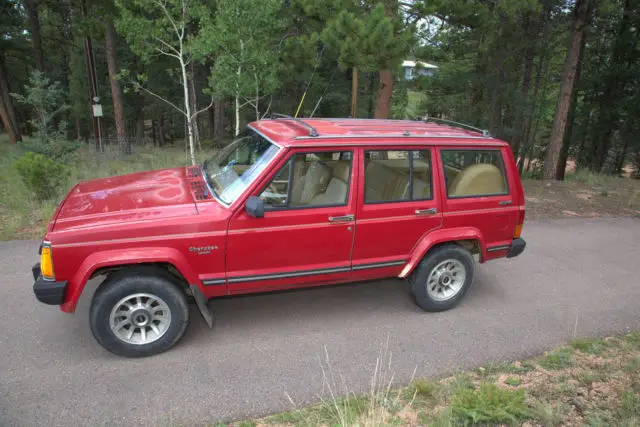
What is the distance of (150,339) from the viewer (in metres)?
3.79

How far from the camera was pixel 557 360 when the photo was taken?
391 cm

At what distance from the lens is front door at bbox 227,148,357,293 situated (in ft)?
12.6

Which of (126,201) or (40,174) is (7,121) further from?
(126,201)

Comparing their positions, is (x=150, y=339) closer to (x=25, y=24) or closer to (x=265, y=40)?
(x=265, y=40)

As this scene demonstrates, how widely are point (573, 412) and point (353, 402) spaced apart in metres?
1.64

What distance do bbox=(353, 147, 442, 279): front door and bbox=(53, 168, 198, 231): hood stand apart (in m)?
1.67

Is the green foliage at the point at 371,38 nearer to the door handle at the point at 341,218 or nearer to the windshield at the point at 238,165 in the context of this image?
the windshield at the point at 238,165

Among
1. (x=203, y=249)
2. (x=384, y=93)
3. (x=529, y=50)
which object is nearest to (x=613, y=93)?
(x=529, y=50)

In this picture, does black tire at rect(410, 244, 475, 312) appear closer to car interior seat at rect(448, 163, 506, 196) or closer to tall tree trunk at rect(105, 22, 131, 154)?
car interior seat at rect(448, 163, 506, 196)

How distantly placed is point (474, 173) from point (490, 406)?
8.19 ft

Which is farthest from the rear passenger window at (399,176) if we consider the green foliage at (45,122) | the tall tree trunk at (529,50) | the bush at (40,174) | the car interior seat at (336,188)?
the tall tree trunk at (529,50)

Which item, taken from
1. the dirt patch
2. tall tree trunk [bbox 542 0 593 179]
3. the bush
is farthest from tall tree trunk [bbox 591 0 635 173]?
the bush

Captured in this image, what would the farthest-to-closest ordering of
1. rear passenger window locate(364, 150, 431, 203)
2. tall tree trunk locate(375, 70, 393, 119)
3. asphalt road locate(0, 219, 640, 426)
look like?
tall tree trunk locate(375, 70, 393, 119)
rear passenger window locate(364, 150, 431, 203)
asphalt road locate(0, 219, 640, 426)

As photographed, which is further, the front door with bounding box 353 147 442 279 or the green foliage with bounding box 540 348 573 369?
the front door with bounding box 353 147 442 279
